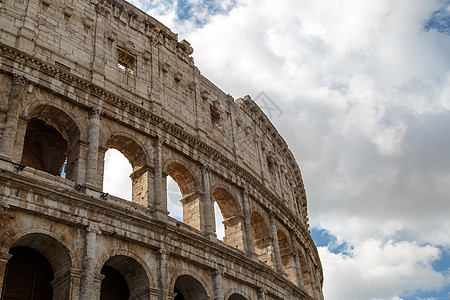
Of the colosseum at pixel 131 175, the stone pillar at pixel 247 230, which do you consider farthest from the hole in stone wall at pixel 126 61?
the stone pillar at pixel 247 230

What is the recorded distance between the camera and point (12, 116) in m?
14.3

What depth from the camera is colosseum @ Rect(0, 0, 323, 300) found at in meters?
13.5

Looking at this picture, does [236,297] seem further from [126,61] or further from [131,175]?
[126,61]

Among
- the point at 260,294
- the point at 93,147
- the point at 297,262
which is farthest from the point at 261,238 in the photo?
the point at 93,147

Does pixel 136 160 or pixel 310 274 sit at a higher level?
pixel 136 160

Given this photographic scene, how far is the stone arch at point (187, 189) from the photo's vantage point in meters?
18.3

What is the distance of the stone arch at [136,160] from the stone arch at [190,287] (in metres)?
2.73

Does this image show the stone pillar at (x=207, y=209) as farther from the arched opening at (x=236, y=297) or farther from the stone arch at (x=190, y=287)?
the arched opening at (x=236, y=297)

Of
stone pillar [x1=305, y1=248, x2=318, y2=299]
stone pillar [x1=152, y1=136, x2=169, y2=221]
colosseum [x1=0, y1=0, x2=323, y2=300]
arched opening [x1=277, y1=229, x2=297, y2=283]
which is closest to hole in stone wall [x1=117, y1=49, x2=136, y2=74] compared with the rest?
colosseum [x1=0, y1=0, x2=323, y2=300]

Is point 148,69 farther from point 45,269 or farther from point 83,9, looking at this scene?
point 45,269

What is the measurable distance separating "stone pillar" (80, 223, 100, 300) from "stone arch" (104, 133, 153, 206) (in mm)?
2867

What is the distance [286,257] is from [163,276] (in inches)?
391

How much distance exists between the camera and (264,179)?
957 inches

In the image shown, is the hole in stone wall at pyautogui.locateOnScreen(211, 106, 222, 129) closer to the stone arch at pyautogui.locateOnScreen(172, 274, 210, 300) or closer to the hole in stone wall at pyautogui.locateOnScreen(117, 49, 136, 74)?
the hole in stone wall at pyautogui.locateOnScreen(117, 49, 136, 74)
